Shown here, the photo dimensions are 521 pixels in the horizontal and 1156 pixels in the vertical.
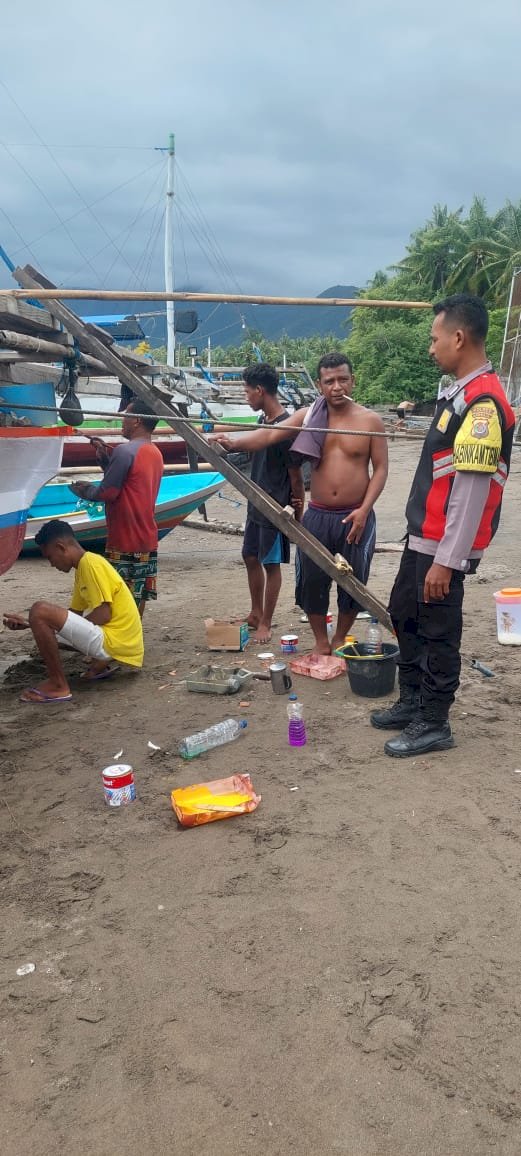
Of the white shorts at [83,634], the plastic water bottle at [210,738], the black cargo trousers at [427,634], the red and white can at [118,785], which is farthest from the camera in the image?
the white shorts at [83,634]

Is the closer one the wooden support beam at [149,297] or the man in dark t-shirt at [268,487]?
the wooden support beam at [149,297]

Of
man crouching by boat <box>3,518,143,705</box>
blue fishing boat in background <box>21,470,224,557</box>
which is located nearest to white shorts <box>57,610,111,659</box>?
man crouching by boat <box>3,518,143,705</box>

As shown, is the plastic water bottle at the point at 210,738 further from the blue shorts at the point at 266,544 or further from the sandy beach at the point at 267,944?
the blue shorts at the point at 266,544

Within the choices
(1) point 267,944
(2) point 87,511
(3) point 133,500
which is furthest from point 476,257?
(1) point 267,944

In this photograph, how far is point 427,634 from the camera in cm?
350

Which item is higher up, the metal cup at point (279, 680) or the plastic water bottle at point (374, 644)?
the plastic water bottle at point (374, 644)

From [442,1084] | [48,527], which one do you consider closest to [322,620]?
[48,527]

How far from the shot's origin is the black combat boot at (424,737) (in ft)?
11.9

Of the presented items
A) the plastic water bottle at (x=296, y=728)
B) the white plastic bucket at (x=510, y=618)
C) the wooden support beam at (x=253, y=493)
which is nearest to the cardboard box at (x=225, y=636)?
the wooden support beam at (x=253, y=493)

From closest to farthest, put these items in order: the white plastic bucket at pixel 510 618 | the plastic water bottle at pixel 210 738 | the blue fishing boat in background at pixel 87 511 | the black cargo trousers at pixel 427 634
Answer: the black cargo trousers at pixel 427 634
the plastic water bottle at pixel 210 738
the white plastic bucket at pixel 510 618
the blue fishing boat in background at pixel 87 511

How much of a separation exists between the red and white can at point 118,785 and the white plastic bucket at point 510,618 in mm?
3039

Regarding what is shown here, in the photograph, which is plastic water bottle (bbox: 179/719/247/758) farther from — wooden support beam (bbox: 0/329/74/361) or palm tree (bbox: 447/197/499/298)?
palm tree (bbox: 447/197/499/298)

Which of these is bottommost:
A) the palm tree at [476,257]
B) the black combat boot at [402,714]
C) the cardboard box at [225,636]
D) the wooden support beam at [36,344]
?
the cardboard box at [225,636]

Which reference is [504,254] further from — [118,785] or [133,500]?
[118,785]
